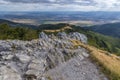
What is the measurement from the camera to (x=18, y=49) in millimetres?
50969

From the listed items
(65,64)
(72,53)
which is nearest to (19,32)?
(72,53)

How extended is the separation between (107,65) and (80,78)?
10.1 m

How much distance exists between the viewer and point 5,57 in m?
42.1

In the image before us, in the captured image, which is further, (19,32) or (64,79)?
(19,32)

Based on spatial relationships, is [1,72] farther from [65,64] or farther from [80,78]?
[65,64]

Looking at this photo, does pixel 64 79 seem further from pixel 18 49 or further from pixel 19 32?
pixel 19 32

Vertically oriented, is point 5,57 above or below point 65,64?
above

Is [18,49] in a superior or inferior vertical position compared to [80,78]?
superior

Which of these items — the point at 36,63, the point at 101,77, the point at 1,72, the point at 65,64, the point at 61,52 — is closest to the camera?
the point at 1,72

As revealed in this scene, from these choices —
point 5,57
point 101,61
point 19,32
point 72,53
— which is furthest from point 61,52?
point 19,32

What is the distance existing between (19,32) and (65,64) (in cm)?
6499

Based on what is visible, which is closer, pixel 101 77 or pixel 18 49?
pixel 101 77

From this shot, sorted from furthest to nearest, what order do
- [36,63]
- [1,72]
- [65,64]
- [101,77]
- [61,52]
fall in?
[61,52] → [65,64] → [101,77] → [36,63] → [1,72]

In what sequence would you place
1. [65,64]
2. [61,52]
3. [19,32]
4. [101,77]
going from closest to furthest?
1. [101,77]
2. [65,64]
3. [61,52]
4. [19,32]
